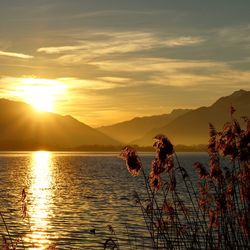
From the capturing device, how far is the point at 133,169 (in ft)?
44.5

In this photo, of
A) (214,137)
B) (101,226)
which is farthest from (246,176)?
(101,226)

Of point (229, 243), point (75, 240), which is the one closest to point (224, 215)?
point (229, 243)

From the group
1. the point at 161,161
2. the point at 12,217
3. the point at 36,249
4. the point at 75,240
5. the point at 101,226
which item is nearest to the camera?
the point at 161,161

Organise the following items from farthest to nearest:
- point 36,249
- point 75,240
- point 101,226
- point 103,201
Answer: point 103,201 < point 101,226 < point 75,240 < point 36,249

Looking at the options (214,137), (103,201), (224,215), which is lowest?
(103,201)

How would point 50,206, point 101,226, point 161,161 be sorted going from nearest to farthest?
point 161,161
point 101,226
point 50,206

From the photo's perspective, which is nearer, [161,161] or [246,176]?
[161,161]

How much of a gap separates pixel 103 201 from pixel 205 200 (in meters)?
61.1

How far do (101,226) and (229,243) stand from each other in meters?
35.1

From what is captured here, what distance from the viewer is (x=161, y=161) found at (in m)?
13.4

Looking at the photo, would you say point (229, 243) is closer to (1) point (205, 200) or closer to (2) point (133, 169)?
(1) point (205, 200)

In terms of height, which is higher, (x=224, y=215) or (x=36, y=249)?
(x=224, y=215)

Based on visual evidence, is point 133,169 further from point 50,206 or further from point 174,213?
point 50,206

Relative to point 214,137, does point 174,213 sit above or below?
below
